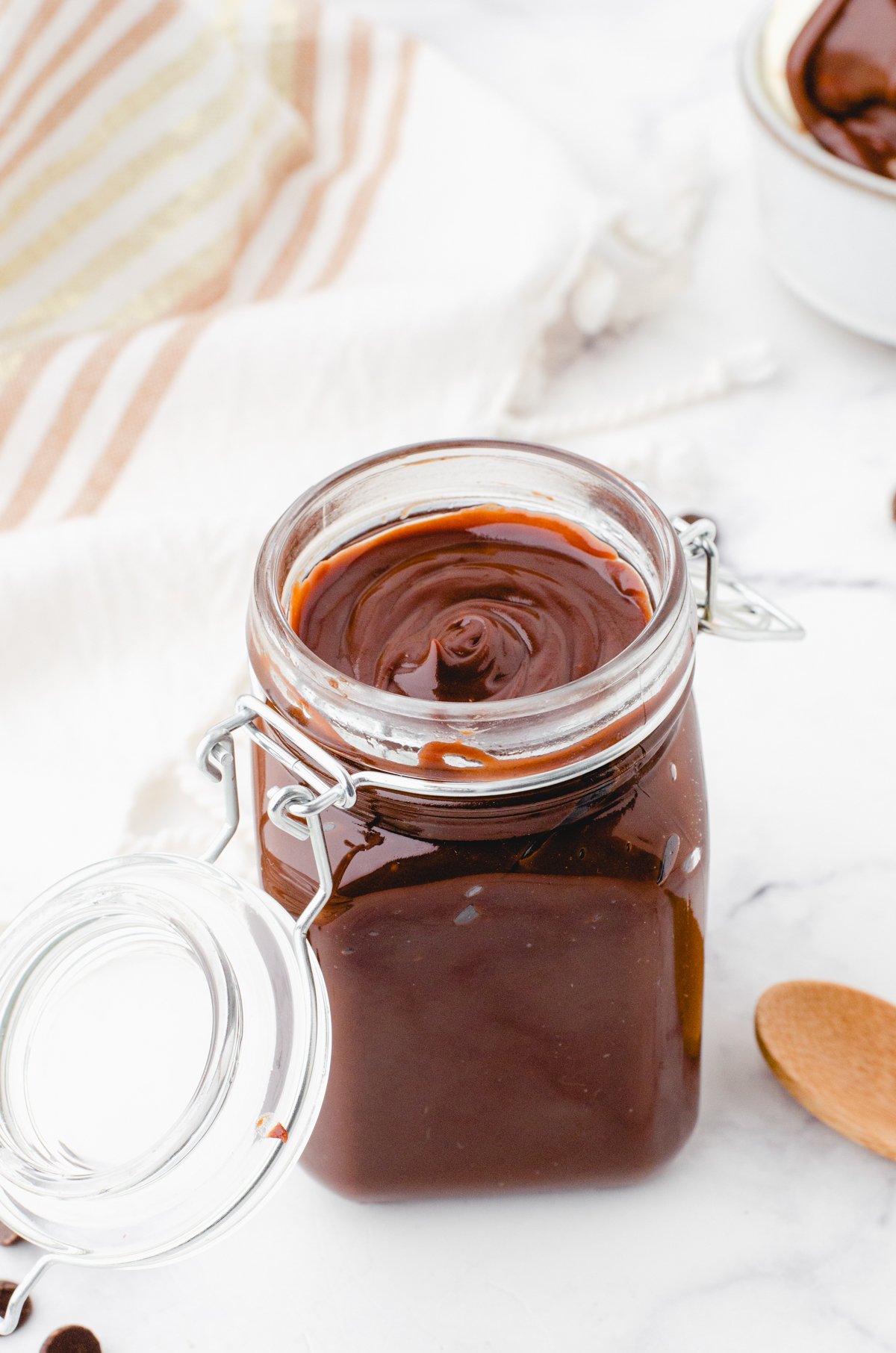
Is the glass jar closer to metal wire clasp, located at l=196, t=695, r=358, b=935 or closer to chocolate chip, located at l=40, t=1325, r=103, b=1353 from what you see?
metal wire clasp, located at l=196, t=695, r=358, b=935

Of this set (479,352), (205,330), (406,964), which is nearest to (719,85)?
(479,352)

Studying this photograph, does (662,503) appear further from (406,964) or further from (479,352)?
(406,964)

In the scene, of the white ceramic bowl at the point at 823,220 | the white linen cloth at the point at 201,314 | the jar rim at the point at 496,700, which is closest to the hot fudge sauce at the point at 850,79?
the white ceramic bowl at the point at 823,220

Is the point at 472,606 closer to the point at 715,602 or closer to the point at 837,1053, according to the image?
the point at 715,602

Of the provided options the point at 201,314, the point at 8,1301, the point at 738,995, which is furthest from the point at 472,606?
the point at 201,314

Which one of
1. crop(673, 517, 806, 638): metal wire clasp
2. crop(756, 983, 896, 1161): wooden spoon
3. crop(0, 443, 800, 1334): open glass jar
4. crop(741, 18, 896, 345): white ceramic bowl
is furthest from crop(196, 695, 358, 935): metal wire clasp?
crop(741, 18, 896, 345): white ceramic bowl
